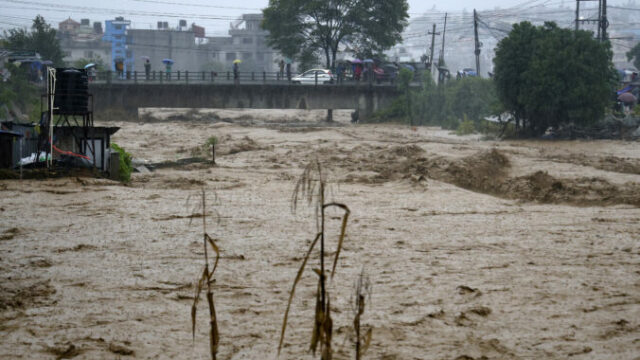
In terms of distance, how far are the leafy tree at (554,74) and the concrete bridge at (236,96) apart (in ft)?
44.4

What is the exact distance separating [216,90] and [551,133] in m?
21.0

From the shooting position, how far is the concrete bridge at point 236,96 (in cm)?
4319

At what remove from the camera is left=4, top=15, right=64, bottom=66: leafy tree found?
51844 mm

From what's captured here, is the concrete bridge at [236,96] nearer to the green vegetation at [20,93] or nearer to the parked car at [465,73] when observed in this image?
the parked car at [465,73]

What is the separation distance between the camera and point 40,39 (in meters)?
52.3

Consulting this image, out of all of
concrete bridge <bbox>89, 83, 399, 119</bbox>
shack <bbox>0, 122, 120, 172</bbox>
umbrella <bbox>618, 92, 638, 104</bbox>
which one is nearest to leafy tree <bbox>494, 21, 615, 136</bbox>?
umbrella <bbox>618, 92, 638, 104</bbox>

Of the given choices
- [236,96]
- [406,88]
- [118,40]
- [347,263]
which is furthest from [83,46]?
[347,263]

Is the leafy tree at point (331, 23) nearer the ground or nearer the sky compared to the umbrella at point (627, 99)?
nearer the sky

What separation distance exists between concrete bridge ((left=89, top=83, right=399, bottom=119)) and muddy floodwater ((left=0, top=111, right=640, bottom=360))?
81.7 ft

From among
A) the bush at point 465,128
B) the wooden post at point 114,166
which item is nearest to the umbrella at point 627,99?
the bush at point 465,128

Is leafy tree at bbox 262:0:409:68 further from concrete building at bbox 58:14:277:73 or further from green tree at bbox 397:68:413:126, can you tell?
concrete building at bbox 58:14:277:73

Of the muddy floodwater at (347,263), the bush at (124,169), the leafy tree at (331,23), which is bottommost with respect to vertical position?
the muddy floodwater at (347,263)

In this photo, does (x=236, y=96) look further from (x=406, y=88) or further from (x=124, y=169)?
(x=124, y=169)

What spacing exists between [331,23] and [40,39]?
855 inches
